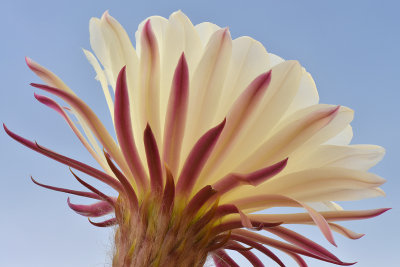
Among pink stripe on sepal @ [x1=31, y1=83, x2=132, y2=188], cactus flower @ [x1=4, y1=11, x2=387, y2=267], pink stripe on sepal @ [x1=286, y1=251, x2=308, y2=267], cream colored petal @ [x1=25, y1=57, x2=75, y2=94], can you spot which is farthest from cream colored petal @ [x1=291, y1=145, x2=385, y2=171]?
cream colored petal @ [x1=25, y1=57, x2=75, y2=94]

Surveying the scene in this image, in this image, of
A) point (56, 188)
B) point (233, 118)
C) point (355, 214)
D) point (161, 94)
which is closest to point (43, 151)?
point (56, 188)

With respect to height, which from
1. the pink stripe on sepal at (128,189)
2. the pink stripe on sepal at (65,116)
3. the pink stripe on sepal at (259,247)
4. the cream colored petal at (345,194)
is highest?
the pink stripe on sepal at (65,116)

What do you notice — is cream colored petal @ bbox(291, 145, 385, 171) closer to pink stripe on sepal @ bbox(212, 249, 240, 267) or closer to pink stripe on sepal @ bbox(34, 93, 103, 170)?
pink stripe on sepal @ bbox(212, 249, 240, 267)

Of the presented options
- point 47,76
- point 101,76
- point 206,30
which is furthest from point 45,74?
point 206,30

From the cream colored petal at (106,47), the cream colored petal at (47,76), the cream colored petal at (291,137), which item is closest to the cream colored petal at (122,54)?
the cream colored petal at (106,47)

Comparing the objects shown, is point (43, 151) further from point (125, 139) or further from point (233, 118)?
point (233, 118)

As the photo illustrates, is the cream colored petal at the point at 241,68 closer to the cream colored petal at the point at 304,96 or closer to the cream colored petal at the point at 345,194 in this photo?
the cream colored petal at the point at 304,96
